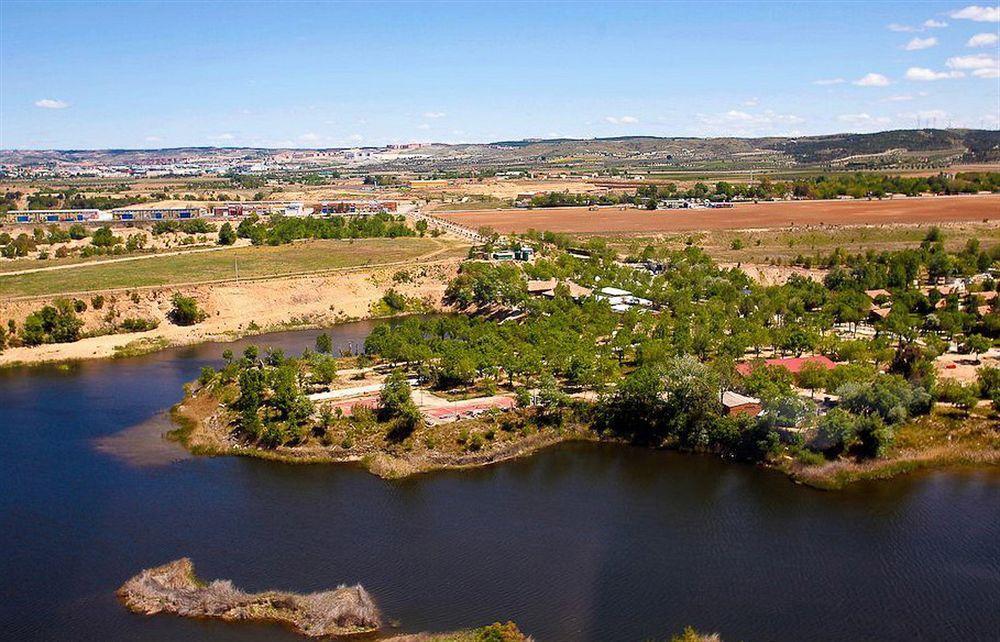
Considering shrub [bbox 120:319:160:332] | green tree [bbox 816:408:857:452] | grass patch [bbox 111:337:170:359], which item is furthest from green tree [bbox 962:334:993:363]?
shrub [bbox 120:319:160:332]

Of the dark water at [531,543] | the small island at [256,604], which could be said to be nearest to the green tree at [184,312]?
the dark water at [531,543]

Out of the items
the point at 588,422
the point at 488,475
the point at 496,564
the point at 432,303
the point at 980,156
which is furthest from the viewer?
the point at 980,156

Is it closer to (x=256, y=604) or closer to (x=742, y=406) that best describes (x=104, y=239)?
(x=256, y=604)

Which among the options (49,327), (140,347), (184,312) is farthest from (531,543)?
(49,327)

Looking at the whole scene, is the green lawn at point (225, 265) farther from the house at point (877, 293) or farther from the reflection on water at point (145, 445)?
the house at point (877, 293)

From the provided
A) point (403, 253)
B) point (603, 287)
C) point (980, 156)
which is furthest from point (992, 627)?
point (980, 156)

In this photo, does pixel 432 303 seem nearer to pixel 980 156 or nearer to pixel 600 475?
pixel 600 475

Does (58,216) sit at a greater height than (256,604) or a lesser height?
greater
